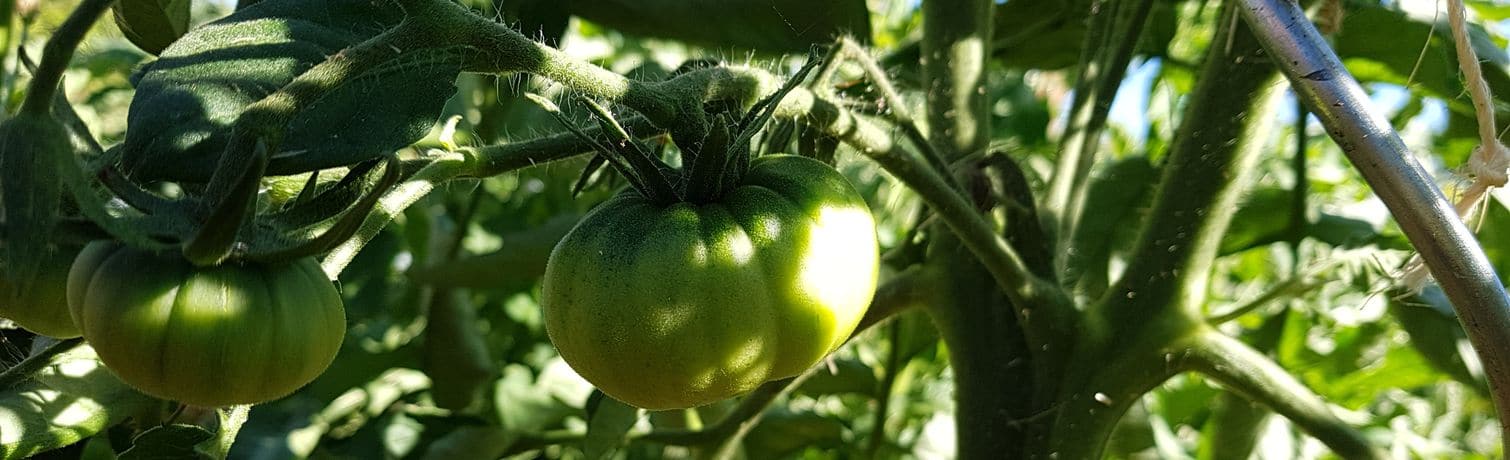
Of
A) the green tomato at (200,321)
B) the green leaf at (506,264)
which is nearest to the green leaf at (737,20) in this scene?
the green leaf at (506,264)

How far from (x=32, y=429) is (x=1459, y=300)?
66cm

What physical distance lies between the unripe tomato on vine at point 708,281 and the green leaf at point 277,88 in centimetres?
8

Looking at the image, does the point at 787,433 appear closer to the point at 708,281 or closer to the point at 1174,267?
the point at 1174,267

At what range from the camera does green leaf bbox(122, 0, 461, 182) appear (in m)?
0.45

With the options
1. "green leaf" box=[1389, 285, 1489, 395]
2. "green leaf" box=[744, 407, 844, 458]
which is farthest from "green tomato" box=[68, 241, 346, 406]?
"green leaf" box=[1389, 285, 1489, 395]

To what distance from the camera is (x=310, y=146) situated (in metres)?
0.48

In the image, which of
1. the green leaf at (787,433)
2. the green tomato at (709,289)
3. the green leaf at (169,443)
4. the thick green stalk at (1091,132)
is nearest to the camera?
the green tomato at (709,289)

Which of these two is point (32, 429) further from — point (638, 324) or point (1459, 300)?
point (1459, 300)

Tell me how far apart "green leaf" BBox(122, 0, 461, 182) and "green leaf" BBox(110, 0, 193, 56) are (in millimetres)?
145

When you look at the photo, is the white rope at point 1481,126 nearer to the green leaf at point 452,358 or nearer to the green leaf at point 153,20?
the green leaf at point 153,20

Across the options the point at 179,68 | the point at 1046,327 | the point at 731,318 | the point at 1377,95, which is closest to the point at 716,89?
the point at 731,318

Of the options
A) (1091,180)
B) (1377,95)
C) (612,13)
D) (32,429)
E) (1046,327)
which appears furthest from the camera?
(1377,95)

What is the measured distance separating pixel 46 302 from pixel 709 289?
312 millimetres

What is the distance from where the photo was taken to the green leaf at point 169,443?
61 centimetres
